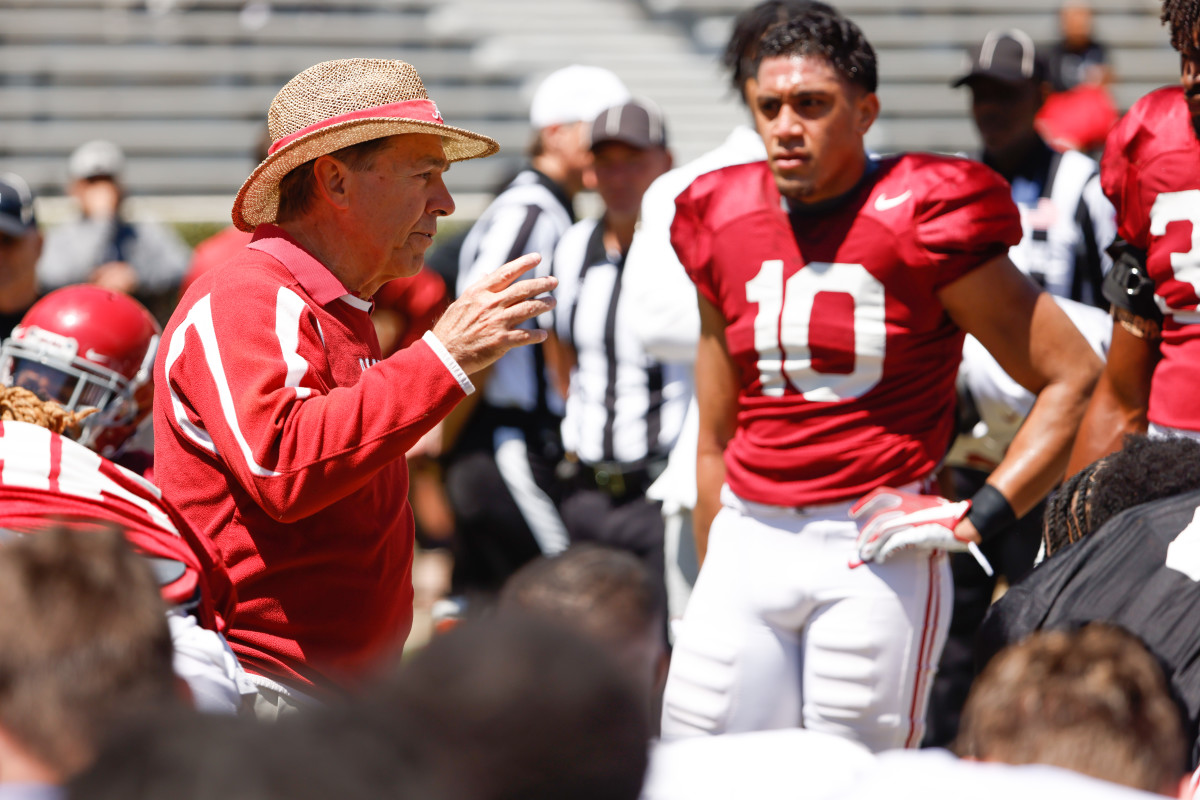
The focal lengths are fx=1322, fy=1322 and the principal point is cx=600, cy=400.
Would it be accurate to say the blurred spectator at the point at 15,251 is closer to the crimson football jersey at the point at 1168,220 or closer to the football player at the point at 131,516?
the football player at the point at 131,516

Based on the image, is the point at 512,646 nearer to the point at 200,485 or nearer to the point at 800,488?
the point at 200,485

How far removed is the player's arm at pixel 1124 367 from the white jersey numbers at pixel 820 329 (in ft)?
1.73

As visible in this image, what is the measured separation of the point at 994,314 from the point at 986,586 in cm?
159

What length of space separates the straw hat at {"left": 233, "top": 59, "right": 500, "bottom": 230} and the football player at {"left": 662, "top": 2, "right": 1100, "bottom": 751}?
2.79ft

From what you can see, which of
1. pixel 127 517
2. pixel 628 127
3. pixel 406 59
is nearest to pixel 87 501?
pixel 127 517

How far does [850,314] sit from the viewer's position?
9.82 ft

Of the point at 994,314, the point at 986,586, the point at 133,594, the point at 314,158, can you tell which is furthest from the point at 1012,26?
the point at 133,594

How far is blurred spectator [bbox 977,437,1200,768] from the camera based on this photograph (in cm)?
207

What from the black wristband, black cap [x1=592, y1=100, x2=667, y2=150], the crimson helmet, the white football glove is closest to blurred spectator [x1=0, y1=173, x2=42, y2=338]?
the crimson helmet

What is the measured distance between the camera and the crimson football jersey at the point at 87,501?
6.25 ft

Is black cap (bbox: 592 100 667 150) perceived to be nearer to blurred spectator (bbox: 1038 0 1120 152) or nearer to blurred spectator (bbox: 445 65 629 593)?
blurred spectator (bbox: 445 65 629 593)

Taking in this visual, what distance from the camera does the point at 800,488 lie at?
305 centimetres

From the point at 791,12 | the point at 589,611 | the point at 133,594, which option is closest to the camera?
the point at 133,594

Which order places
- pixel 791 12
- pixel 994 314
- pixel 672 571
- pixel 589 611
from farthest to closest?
pixel 672 571
pixel 791 12
pixel 994 314
pixel 589 611
